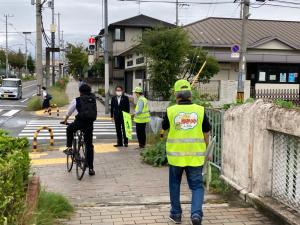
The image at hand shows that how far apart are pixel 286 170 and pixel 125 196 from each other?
249cm

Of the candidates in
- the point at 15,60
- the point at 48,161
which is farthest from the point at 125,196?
the point at 15,60

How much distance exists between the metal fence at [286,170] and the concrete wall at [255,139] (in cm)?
9

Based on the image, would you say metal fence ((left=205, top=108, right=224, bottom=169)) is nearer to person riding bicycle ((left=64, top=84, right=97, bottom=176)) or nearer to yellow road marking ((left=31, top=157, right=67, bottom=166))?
person riding bicycle ((left=64, top=84, right=97, bottom=176))

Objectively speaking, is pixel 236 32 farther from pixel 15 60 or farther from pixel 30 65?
pixel 30 65

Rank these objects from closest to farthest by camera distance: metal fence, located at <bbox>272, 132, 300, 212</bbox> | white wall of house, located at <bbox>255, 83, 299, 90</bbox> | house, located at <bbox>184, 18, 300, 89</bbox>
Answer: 1. metal fence, located at <bbox>272, 132, 300, 212</bbox>
2. house, located at <bbox>184, 18, 300, 89</bbox>
3. white wall of house, located at <bbox>255, 83, 299, 90</bbox>

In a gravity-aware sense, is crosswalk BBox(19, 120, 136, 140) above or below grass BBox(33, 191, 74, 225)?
below

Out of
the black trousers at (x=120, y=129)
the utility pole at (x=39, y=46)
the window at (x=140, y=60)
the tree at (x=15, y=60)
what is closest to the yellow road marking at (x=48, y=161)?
the black trousers at (x=120, y=129)

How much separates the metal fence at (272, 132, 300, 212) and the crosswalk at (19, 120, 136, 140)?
10800mm

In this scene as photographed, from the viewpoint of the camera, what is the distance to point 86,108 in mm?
7969

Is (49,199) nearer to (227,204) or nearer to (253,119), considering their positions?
(227,204)

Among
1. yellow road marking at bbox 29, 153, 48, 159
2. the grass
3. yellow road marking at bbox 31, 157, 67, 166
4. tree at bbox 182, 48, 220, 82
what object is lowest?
yellow road marking at bbox 29, 153, 48, 159

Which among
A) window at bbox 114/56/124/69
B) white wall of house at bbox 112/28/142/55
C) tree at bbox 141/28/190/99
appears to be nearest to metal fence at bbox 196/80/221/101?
tree at bbox 141/28/190/99

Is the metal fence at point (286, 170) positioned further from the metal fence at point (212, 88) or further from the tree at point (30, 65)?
the tree at point (30, 65)

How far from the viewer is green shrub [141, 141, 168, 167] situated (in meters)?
9.29
